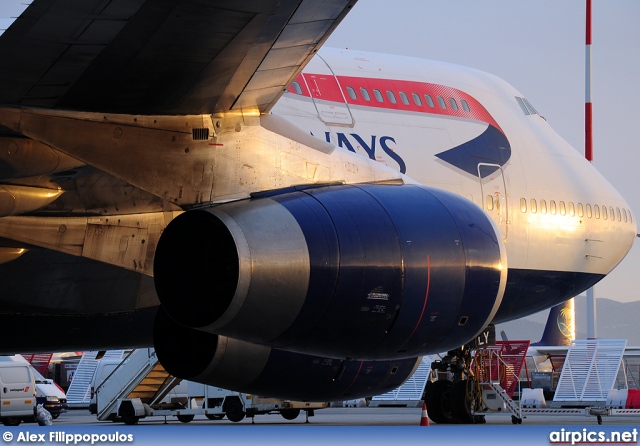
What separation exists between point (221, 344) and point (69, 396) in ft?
89.4

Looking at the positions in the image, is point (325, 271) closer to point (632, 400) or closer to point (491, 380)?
point (491, 380)

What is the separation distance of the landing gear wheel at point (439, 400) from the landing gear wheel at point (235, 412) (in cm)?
953

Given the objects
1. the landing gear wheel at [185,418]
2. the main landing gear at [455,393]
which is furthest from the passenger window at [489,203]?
the landing gear wheel at [185,418]

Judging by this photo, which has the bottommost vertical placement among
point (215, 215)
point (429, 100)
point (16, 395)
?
point (16, 395)

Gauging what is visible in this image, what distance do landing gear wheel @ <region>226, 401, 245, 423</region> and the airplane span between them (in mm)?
14389

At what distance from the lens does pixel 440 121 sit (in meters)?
13.9

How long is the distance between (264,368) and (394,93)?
13.8ft

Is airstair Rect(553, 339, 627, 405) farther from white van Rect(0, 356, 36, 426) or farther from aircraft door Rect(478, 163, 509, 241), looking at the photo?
white van Rect(0, 356, 36, 426)

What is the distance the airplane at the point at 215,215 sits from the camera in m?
7.50

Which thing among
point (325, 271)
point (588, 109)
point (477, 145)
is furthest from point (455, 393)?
point (588, 109)

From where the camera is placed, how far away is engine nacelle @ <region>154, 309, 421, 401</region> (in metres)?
10.3

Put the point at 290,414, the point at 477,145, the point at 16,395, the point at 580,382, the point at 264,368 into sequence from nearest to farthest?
the point at 264,368 → the point at 477,145 → the point at 290,414 → the point at 16,395 → the point at 580,382

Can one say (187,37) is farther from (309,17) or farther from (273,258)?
(273,258)

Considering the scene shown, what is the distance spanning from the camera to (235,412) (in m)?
25.4
